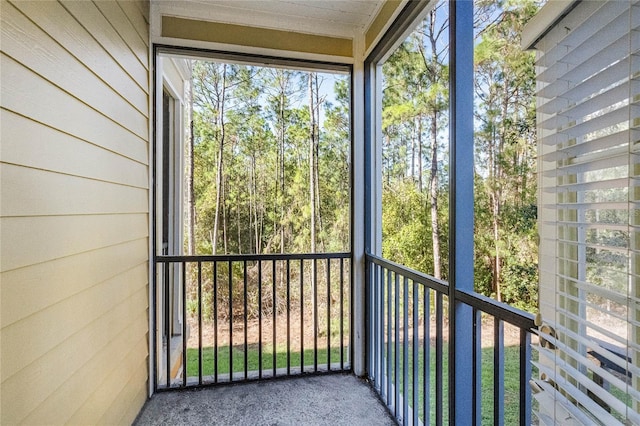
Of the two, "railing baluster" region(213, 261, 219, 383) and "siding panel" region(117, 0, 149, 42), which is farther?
"railing baluster" region(213, 261, 219, 383)

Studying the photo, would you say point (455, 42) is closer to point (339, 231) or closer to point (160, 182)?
point (339, 231)

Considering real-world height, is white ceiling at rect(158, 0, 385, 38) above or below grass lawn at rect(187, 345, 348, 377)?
above

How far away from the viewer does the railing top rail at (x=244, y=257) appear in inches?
88.4

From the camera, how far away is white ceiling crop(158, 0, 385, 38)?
7.02ft

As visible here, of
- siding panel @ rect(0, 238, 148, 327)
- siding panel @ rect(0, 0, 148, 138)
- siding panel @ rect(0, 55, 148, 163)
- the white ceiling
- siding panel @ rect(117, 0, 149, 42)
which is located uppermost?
Result: the white ceiling

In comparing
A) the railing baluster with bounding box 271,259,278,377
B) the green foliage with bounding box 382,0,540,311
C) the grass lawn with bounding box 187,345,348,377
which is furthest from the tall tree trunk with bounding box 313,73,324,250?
the grass lawn with bounding box 187,345,348,377

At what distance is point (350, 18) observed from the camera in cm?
230

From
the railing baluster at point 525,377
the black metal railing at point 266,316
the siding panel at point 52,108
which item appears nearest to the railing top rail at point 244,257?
the black metal railing at point 266,316

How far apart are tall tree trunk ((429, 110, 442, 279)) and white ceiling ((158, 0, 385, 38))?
94 cm

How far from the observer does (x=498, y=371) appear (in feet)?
3.89

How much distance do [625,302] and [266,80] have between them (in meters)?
2.37

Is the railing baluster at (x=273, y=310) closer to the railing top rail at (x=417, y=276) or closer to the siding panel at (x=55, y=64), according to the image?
the railing top rail at (x=417, y=276)

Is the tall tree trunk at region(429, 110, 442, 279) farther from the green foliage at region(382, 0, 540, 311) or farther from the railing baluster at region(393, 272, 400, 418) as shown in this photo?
the railing baluster at region(393, 272, 400, 418)

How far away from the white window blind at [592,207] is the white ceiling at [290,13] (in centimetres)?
160
